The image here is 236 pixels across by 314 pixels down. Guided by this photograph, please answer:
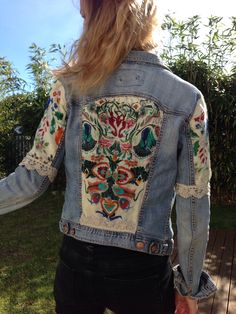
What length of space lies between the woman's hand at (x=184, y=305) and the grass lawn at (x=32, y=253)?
228cm

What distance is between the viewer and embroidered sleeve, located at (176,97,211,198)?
145 centimetres

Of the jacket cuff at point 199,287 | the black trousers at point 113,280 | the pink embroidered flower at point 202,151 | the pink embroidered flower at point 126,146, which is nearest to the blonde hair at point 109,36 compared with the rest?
the pink embroidered flower at point 126,146

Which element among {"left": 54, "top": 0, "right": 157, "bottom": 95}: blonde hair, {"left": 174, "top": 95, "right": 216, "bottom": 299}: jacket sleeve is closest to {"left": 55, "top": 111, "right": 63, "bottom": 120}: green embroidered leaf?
{"left": 54, "top": 0, "right": 157, "bottom": 95}: blonde hair

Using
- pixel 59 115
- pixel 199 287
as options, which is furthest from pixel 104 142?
pixel 199 287

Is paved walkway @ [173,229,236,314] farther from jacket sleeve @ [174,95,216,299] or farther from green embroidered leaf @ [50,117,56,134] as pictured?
green embroidered leaf @ [50,117,56,134]

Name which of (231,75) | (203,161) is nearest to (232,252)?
(231,75)

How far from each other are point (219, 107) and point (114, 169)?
6142mm

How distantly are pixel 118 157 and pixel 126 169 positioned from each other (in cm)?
5

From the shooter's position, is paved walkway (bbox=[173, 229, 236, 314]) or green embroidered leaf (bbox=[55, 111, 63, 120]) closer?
green embroidered leaf (bbox=[55, 111, 63, 120])

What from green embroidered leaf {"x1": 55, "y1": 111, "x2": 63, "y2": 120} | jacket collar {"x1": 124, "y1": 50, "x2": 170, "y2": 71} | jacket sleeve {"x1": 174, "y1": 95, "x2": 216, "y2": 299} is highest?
jacket collar {"x1": 124, "y1": 50, "x2": 170, "y2": 71}

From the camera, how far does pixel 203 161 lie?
1.47 meters

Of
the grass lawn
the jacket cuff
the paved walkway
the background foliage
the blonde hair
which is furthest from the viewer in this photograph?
the background foliage

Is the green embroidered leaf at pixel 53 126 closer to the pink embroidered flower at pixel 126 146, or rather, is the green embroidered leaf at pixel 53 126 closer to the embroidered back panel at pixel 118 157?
the embroidered back panel at pixel 118 157

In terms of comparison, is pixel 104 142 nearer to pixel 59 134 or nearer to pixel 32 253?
pixel 59 134
